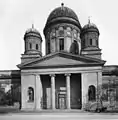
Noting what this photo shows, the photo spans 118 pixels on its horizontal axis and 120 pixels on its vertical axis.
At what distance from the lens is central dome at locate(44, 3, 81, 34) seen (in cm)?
3403

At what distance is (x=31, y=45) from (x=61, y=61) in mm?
8702

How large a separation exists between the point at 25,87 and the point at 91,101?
1135cm

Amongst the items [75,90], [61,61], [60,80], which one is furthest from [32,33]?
[75,90]

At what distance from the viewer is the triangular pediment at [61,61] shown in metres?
27.4

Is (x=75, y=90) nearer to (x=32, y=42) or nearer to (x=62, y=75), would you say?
(x=62, y=75)

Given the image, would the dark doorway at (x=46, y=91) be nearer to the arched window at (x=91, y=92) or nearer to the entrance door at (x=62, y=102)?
the entrance door at (x=62, y=102)

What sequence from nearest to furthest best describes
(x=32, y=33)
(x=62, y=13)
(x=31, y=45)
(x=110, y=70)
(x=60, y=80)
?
(x=110, y=70) → (x=60, y=80) → (x=31, y=45) → (x=32, y=33) → (x=62, y=13)

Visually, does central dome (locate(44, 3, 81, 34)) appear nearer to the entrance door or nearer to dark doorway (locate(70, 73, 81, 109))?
dark doorway (locate(70, 73, 81, 109))

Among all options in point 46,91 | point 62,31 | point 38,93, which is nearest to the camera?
point 38,93

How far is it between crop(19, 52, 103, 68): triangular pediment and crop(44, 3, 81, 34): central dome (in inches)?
356

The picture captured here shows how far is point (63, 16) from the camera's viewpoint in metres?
34.3

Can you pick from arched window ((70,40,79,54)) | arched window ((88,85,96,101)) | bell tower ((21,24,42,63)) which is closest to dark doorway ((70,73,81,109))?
arched window ((88,85,96,101))

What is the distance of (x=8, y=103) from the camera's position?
30703mm

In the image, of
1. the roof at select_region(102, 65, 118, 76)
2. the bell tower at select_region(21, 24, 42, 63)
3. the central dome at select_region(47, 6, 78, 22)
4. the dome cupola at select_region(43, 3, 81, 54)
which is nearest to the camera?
the roof at select_region(102, 65, 118, 76)
